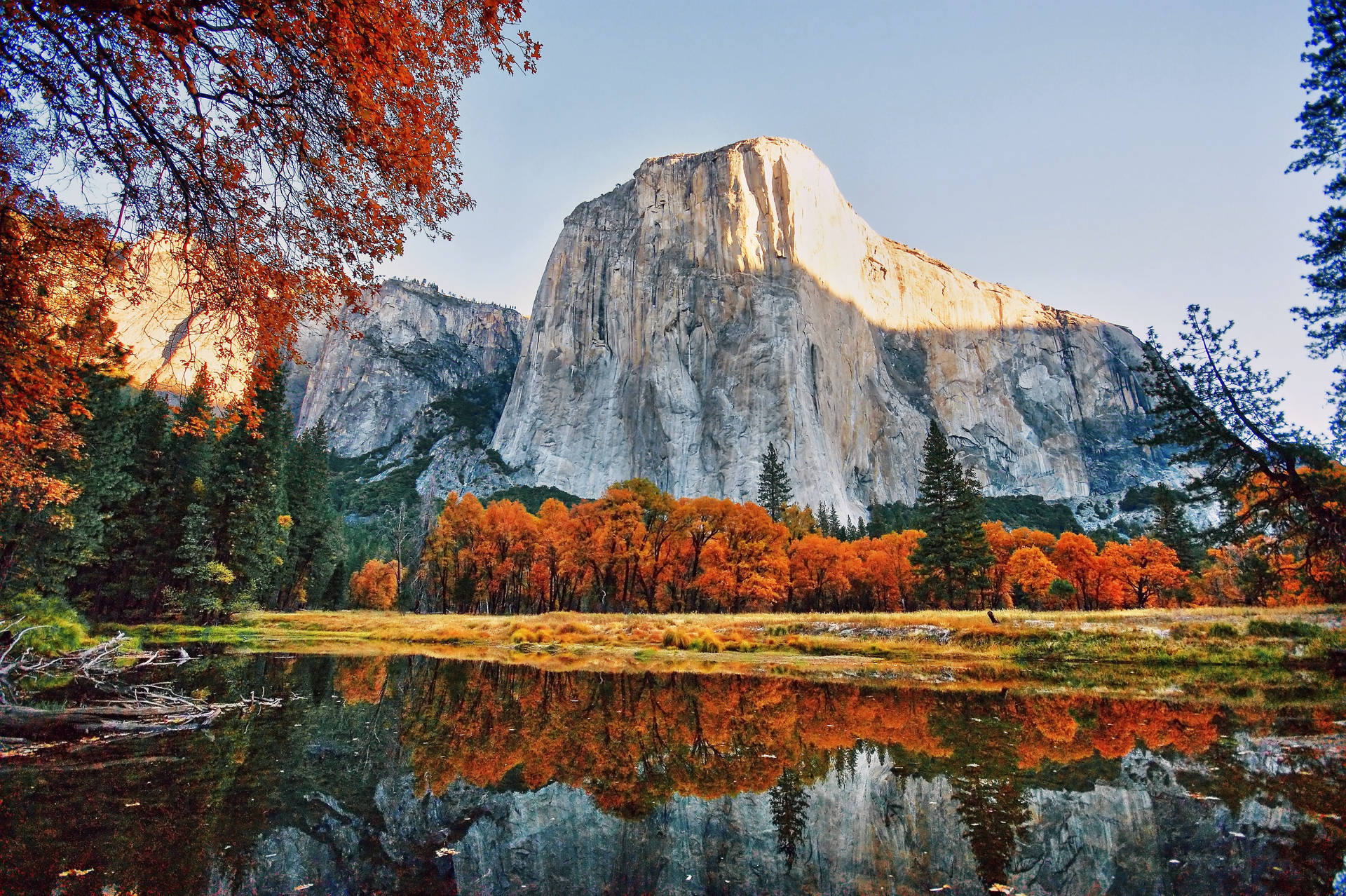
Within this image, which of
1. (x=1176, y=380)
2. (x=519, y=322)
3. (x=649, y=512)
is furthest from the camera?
(x=519, y=322)

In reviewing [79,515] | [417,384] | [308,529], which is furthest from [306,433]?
[417,384]

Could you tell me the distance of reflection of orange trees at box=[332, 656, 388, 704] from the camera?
14508 millimetres

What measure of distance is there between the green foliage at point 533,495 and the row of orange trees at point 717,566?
50.7 meters

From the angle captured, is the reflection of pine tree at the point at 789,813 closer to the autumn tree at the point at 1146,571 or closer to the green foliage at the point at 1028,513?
the autumn tree at the point at 1146,571

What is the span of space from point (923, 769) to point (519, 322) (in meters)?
203

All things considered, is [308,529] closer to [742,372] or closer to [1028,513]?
[742,372]

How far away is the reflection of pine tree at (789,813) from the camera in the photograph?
5918mm

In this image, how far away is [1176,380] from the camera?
1811 cm

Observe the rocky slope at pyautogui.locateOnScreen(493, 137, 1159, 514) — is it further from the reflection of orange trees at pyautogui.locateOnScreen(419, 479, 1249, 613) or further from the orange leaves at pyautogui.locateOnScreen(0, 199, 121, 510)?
the orange leaves at pyautogui.locateOnScreen(0, 199, 121, 510)

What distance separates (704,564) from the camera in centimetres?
4797

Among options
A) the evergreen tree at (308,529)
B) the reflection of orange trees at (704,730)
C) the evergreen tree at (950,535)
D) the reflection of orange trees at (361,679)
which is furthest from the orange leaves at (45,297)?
the evergreen tree at (950,535)

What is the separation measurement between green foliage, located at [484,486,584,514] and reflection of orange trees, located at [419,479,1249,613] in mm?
49769

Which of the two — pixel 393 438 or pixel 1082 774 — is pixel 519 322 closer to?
pixel 393 438

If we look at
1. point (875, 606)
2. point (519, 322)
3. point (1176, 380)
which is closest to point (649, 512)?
point (875, 606)
